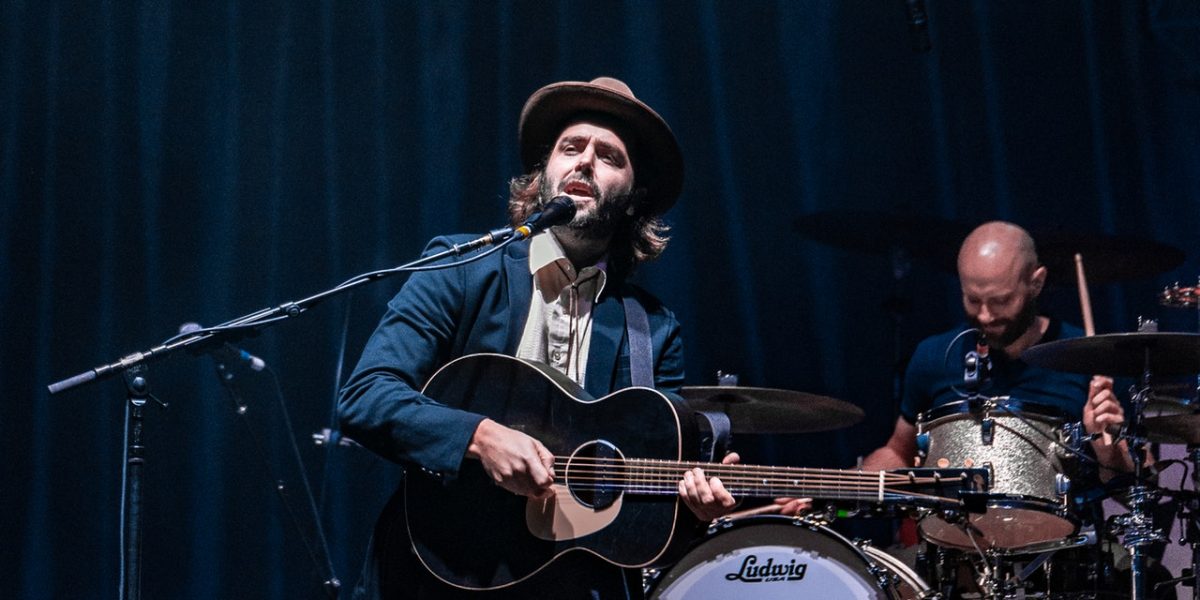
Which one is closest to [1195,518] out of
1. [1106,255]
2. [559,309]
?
[1106,255]

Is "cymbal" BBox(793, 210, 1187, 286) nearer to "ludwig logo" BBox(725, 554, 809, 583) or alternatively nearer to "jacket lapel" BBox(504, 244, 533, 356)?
"ludwig logo" BBox(725, 554, 809, 583)

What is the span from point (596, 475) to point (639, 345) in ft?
1.62

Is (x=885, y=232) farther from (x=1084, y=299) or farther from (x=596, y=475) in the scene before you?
(x=596, y=475)

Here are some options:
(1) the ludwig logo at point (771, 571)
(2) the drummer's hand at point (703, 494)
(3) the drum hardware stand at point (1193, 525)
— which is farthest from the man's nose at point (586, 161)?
(3) the drum hardware stand at point (1193, 525)

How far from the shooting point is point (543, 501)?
3086 millimetres

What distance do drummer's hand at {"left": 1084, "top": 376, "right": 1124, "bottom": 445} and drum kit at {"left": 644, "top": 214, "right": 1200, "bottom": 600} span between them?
2.1 inches

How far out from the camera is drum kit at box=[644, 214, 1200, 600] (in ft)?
13.5

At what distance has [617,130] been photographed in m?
3.94

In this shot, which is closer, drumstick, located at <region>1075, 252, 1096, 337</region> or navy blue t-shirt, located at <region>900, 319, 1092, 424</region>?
drumstick, located at <region>1075, 252, 1096, 337</region>

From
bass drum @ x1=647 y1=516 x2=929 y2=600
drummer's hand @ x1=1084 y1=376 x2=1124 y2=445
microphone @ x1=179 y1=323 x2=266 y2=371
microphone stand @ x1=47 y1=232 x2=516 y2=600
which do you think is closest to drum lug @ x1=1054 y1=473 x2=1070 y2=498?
drummer's hand @ x1=1084 y1=376 x2=1124 y2=445

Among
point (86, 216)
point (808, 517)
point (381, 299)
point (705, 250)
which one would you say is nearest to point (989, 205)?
point (705, 250)

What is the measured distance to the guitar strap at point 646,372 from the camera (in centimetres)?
324

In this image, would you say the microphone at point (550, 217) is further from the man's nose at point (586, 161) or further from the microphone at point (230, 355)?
the microphone at point (230, 355)

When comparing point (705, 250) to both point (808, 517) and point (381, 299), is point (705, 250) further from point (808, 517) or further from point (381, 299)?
point (808, 517)
